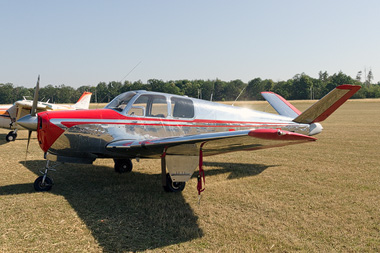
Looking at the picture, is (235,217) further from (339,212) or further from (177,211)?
(339,212)

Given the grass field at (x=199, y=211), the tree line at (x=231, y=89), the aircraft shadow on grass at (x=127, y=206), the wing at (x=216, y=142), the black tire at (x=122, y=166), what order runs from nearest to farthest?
the wing at (x=216, y=142) < the grass field at (x=199, y=211) < the aircraft shadow on grass at (x=127, y=206) < the black tire at (x=122, y=166) < the tree line at (x=231, y=89)

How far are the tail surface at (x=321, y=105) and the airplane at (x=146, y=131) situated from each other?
0.02 metres

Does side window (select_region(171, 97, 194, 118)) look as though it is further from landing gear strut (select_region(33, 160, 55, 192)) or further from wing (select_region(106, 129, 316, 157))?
landing gear strut (select_region(33, 160, 55, 192))

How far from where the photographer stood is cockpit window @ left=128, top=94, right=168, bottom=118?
591 cm

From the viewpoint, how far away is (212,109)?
6.77m

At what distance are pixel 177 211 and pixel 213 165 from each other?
3.85 metres

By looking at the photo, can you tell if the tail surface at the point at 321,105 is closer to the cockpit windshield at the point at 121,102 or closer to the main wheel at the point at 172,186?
the main wheel at the point at 172,186

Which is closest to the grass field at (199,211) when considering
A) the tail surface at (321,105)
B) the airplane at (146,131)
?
the airplane at (146,131)

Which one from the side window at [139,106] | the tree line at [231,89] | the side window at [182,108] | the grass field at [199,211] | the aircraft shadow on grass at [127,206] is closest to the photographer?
the grass field at [199,211]

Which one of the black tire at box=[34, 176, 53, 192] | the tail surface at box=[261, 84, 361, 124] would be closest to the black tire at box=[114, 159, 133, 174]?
the black tire at box=[34, 176, 53, 192]

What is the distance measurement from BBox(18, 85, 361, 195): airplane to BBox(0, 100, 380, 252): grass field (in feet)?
1.86

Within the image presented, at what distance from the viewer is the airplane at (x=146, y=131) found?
16.1 feet

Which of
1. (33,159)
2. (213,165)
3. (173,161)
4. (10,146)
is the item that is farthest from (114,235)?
(10,146)

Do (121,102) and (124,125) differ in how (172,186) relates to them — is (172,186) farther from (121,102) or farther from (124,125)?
(121,102)
